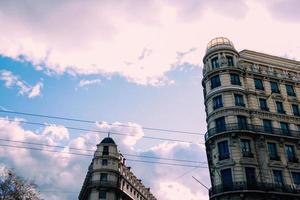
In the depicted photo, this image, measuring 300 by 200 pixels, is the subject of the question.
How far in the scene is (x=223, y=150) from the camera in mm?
39281

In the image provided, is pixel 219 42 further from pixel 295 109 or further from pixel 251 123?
pixel 295 109

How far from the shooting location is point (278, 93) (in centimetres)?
4566

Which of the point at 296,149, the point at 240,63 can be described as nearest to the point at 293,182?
the point at 296,149

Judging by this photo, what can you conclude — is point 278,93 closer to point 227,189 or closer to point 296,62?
point 296,62

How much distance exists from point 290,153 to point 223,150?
892 centimetres

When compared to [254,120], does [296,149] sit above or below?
below

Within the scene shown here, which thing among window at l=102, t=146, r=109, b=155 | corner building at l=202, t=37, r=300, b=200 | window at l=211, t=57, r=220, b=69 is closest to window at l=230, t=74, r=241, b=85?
corner building at l=202, t=37, r=300, b=200

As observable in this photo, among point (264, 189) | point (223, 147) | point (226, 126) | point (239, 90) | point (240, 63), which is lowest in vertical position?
point (264, 189)

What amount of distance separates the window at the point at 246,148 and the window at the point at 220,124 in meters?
2.75

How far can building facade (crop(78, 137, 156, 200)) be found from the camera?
5800cm

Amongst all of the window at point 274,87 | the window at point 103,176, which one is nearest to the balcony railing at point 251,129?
the window at point 274,87

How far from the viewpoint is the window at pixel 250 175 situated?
120ft

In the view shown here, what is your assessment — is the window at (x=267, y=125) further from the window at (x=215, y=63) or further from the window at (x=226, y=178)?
the window at (x=215, y=63)

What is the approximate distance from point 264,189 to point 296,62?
23.7 m
